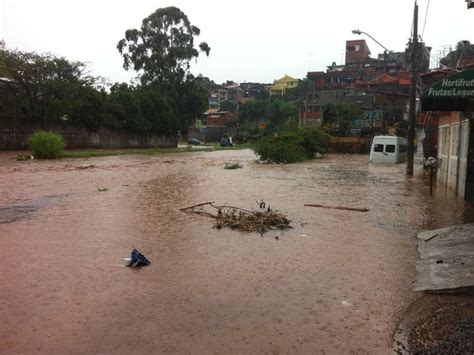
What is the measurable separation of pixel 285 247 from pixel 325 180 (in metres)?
12.3

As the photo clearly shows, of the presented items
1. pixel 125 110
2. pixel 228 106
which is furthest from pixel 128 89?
pixel 228 106

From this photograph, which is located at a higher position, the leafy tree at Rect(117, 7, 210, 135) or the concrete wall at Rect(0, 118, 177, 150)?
the leafy tree at Rect(117, 7, 210, 135)

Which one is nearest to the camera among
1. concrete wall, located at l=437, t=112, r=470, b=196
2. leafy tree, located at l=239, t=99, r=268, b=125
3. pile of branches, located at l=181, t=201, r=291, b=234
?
pile of branches, located at l=181, t=201, r=291, b=234

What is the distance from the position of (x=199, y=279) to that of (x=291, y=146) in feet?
92.0

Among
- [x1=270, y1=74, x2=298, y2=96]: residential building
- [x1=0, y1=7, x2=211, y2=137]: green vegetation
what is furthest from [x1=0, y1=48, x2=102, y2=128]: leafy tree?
[x1=270, y1=74, x2=298, y2=96]: residential building

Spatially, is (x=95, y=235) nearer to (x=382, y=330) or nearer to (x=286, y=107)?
(x=382, y=330)

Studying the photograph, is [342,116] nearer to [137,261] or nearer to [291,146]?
[291,146]

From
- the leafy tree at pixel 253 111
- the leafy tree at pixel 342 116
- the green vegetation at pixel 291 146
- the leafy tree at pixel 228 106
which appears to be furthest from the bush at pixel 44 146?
the leafy tree at pixel 228 106

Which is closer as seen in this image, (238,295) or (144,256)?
(238,295)

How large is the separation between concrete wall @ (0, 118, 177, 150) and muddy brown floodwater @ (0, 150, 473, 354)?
2522 cm

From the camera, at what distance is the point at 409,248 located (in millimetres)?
7789

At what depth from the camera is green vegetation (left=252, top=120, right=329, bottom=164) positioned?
103 ft

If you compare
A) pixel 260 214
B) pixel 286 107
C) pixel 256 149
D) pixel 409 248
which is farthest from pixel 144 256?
pixel 286 107

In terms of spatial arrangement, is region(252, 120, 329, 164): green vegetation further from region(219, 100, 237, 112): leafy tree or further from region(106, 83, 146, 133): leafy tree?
region(219, 100, 237, 112): leafy tree
